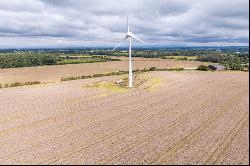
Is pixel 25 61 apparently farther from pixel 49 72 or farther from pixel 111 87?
pixel 111 87

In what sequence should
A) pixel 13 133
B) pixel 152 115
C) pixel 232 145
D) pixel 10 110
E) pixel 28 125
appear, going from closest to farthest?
pixel 232 145 < pixel 13 133 < pixel 28 125 < pixel 152 115 < pixel 10 110

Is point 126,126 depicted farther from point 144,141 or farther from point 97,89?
point 97,89

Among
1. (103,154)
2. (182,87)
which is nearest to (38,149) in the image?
(103,154)

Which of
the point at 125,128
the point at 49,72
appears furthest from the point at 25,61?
the point at 125,128

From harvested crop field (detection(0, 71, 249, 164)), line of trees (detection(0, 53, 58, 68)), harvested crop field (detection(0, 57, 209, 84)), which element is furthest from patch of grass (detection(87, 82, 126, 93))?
line of trees (detection(0, 53, 58, 68))

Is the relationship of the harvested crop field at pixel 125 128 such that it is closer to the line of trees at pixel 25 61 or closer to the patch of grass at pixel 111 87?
the patch of grass at pixel 111 87

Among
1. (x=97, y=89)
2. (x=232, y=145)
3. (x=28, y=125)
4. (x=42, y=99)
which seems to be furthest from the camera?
(x=97, y=89)

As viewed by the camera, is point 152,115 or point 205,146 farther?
point 152,115

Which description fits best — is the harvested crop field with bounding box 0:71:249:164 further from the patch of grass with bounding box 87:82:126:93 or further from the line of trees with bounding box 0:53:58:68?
the line of trees with bounding box 0:53:58:68
